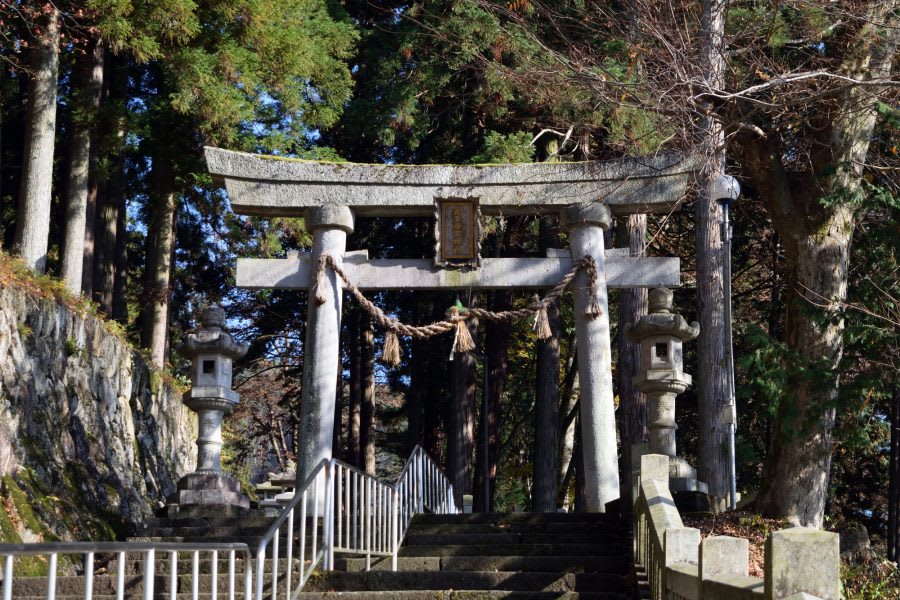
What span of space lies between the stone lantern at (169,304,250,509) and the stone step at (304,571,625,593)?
3.08 metres

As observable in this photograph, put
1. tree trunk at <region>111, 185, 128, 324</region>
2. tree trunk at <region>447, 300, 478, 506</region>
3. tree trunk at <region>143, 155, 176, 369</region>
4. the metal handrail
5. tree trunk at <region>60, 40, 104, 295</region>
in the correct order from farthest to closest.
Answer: tree trunk at <region>111, 185, 128, 324</region>
tree trunk at <region>447, 300, 478, 506</region>
tree trunk at <region>143, 155, 176, 369</region>
tree trunk at <region>60, 40, 104, 295</region>
the metal handrail

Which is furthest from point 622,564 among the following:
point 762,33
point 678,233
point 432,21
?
point 678,233

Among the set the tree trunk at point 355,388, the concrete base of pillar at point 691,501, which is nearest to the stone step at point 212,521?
the concrete base of pillar at point 691,501

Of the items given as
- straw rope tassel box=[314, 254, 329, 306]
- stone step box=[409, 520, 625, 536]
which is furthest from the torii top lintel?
stone step box=[409, 520, 625, 536]

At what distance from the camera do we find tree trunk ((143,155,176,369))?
61.1 ft

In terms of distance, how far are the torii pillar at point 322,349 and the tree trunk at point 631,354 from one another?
19.1ft

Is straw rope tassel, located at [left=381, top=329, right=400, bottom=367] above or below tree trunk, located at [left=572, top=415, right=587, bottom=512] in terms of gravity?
above

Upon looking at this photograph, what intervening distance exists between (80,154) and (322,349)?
21.6ft

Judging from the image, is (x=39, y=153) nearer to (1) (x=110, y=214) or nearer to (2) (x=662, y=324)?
(1) (x=110, y=214)

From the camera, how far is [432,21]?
712 inches

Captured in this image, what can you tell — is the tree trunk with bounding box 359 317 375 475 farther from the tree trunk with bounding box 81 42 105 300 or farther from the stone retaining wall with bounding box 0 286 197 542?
the tree trunk with bounding box 81 42 105 300

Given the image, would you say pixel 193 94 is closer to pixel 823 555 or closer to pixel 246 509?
pixel 246 509

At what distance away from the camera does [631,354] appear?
17.9 m

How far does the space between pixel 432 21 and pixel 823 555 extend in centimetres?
1567
